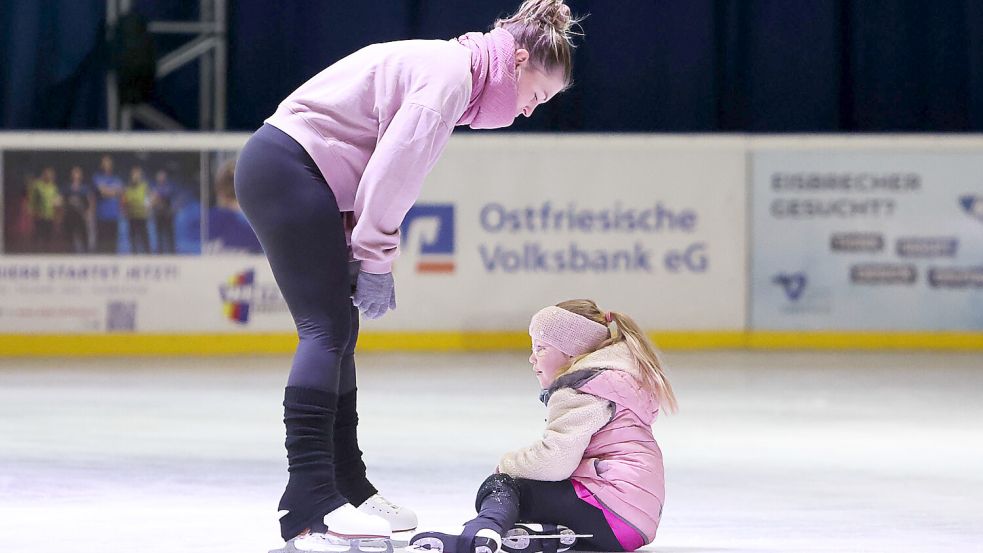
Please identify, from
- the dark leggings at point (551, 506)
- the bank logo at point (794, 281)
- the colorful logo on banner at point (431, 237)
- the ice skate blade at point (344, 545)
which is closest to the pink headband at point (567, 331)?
the dark leggings at point (551, 506)

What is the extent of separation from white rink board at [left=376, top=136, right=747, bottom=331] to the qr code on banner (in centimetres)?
152

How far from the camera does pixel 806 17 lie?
11.4 meters

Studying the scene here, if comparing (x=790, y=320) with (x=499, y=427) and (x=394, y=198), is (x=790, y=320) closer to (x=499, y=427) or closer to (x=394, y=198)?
(x=499, y=427)

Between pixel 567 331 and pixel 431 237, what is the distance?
600cm

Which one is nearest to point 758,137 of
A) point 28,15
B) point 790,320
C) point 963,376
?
point 790,320

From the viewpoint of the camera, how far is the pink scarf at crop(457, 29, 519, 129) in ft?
9.55

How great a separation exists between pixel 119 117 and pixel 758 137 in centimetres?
457

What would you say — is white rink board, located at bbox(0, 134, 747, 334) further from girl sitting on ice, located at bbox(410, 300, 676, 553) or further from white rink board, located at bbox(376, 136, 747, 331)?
girl sitting on ice, located at bbox(410, 300, 676, 553)

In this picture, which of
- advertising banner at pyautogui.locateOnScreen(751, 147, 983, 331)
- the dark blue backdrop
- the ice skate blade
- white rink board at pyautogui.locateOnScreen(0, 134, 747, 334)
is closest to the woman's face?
the ice skate blade

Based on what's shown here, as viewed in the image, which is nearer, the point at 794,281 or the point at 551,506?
the point at 551,506

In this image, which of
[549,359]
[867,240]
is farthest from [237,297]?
[549,359]

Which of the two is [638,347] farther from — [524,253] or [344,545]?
A: [524,253]

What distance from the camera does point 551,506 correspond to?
3.02m

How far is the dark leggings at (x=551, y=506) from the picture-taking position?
299cm
